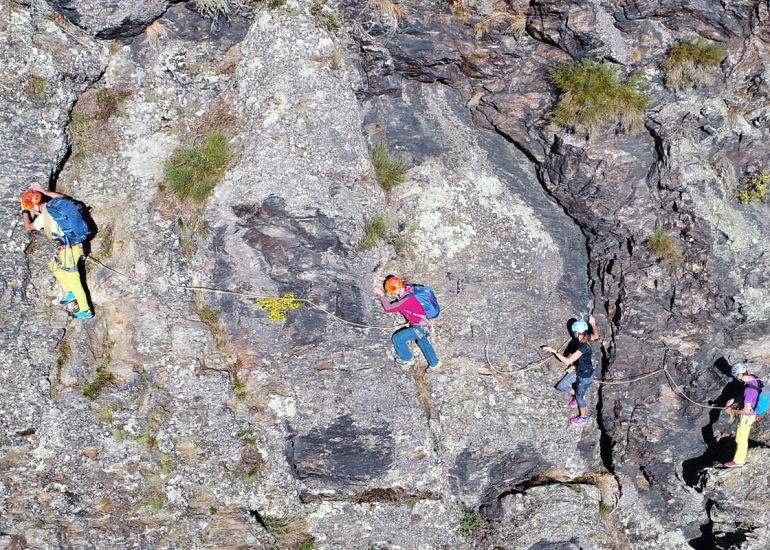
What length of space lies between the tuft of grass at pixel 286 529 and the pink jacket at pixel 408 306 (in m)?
4.46

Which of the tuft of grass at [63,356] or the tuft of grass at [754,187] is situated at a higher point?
the tuft of grass at [754,187]

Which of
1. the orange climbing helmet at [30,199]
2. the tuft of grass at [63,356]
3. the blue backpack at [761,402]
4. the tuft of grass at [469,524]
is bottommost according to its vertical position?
the tuft of grass at [469,524]

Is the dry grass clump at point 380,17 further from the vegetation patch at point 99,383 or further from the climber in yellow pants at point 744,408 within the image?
the climber in yellow pants at point 744,408

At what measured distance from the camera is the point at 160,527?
1340 cm

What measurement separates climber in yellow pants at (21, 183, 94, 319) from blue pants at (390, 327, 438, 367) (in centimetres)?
572

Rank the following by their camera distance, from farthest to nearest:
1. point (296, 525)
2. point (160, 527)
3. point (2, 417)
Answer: point (296, 525) → point (160, 527) → point (2, 417)

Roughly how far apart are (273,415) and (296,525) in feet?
7.19

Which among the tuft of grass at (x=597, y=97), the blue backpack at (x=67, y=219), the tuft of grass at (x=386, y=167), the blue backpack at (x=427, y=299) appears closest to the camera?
the blue backpack at (x=67, y=219)

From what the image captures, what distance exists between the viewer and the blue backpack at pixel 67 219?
12406 millimetres

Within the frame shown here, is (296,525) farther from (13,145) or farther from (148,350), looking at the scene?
(13,145)

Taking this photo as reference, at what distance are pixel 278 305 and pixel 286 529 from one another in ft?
14.1

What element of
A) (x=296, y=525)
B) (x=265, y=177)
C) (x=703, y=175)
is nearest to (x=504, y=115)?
(x=703, y=175)

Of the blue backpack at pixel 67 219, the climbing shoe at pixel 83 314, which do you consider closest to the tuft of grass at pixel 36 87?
the blue backpack at pixel 67 219

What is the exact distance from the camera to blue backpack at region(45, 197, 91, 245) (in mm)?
12406
